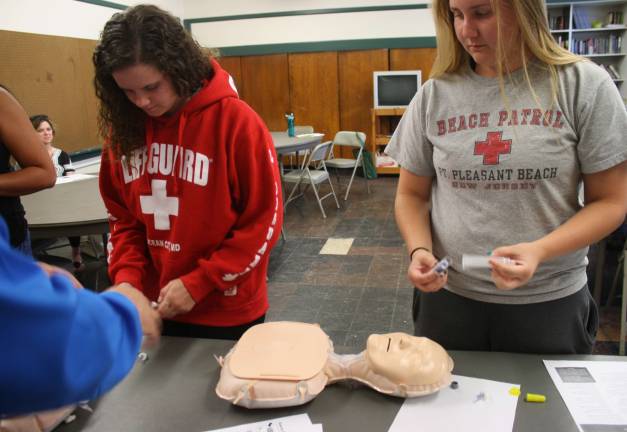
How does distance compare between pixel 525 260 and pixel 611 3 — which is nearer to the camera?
pixel 525 260

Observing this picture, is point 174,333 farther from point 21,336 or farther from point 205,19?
point 205,19

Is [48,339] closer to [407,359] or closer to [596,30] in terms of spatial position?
[407,359]

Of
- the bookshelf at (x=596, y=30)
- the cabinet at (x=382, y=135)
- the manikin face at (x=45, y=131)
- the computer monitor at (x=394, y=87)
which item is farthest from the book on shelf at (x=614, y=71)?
the manikin face at (x=45, y=131)

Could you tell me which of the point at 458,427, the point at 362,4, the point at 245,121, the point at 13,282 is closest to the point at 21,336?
the point at 13,282

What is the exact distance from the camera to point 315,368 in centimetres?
111

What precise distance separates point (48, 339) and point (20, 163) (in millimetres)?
1612

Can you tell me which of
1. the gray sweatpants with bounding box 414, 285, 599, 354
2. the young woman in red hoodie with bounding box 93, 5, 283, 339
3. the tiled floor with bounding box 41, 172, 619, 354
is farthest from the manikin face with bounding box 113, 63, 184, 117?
the tiled floor with bounding box 41, 172, 619, 354

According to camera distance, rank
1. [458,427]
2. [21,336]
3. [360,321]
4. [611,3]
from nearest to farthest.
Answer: [21,336], [458,427], [360,321], [611,3]

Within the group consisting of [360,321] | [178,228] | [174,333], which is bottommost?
[360,321]

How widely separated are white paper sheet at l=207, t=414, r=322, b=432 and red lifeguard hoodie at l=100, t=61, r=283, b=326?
382mm

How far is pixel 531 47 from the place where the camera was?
3.64ft

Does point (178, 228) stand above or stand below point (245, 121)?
below

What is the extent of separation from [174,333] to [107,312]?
35.9 inches

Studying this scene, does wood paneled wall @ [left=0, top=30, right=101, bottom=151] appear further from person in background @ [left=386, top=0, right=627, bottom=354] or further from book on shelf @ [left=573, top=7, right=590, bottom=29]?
book on shelf @ [left=573, top=7, right=590, bottom=29]
